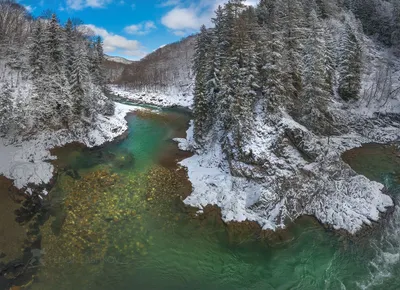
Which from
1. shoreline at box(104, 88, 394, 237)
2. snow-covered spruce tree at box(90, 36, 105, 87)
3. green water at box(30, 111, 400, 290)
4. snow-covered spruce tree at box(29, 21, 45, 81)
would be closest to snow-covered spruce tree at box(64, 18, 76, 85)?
snow-covered spruce tree at box(29, 21, 45, 81)

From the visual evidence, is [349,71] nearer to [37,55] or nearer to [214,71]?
[214,71]

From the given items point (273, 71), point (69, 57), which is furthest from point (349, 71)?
point (69, 57)

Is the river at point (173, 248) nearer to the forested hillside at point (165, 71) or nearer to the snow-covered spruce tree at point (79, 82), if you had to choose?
the snow-covered spruce tree at point (79, 82)

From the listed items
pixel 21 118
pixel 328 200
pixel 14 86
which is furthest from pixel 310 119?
pixel 14 86

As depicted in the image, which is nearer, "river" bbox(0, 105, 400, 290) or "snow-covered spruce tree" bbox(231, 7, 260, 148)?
"river" bbox(0, 105, 400, 290)

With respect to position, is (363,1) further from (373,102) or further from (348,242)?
(348,242)

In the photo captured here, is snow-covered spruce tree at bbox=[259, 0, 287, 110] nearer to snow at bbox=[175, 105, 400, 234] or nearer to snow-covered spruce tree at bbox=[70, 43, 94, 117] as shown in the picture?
snow at bbox=[175, 105, 400, 234]

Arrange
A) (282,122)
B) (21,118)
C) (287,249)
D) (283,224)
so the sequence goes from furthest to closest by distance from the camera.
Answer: (21,118) < (282,122) < (283,224) < (287,249)
